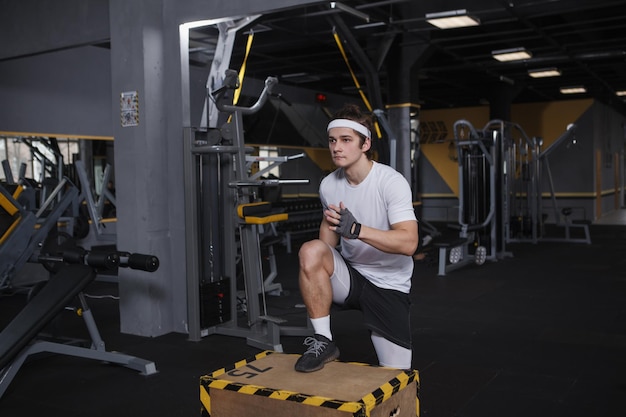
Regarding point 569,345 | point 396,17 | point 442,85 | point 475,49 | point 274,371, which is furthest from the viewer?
point 442,85

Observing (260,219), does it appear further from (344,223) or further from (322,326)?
(344,223)

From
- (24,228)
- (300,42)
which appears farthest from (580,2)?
(24,228)

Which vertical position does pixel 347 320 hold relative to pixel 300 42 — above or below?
below

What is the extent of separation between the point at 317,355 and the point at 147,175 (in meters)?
2.40

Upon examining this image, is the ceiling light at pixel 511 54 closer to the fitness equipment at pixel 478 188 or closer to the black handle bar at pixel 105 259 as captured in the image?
the fitness equipment at pixel 478 188

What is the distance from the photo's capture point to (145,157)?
3.97 m

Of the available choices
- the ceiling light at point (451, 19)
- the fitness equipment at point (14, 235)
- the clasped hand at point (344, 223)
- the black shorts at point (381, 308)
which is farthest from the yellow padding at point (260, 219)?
the ceiling light at point (451, 19)

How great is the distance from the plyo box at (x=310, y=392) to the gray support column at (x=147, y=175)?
219cm

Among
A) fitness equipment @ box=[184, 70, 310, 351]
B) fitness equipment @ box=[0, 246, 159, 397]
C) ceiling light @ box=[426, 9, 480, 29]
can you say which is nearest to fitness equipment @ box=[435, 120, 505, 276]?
ceiling light @ box=[426, 9, 480, 29]

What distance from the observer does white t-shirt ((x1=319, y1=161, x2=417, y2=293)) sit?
6.79 ft

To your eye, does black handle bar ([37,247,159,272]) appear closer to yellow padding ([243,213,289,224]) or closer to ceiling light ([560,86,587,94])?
yellow padding ([243,213,289,224])

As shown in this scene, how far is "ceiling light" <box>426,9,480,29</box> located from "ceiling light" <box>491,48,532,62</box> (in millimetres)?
1929

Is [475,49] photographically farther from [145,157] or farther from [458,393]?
[458,393]

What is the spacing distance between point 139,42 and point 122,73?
255 millimetres
